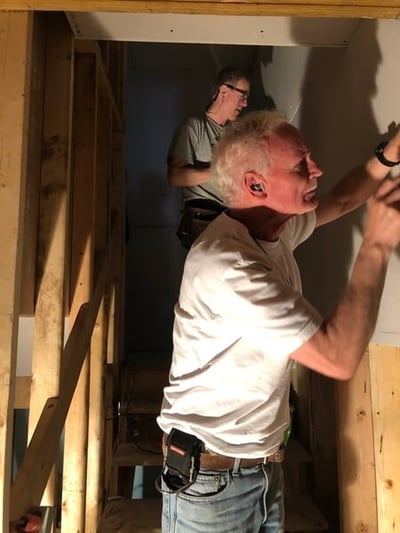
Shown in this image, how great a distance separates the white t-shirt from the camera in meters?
1.01

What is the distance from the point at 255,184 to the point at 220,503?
2.51 ft

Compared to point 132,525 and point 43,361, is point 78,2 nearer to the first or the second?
point 43,361

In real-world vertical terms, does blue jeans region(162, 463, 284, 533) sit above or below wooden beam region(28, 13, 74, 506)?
below

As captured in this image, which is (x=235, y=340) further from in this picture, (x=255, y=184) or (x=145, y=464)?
(x=145, y=464)

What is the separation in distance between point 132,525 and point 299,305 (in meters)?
1.35

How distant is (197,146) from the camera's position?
2287 millimetres

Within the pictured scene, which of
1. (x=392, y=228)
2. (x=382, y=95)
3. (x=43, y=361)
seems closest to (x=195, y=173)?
(x=382, y=95)

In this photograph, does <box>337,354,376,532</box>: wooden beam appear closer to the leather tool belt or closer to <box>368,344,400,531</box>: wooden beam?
<box>368,344,400,531</box>: wooden beam

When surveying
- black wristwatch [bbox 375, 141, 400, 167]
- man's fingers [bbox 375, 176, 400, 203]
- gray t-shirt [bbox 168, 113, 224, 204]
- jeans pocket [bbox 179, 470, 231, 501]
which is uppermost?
gray t-shirt [bbox 168, 113, 224, 204]

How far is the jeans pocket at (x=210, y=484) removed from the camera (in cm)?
121

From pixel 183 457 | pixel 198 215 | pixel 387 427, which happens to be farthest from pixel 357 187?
pixel 198 215

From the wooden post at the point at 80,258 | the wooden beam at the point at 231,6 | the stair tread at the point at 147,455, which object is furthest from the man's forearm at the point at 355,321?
the stair tread at the point at 147,455

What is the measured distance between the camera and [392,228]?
1.06 m

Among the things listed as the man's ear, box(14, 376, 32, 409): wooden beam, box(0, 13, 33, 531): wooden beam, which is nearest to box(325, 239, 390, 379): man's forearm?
the man's ear
